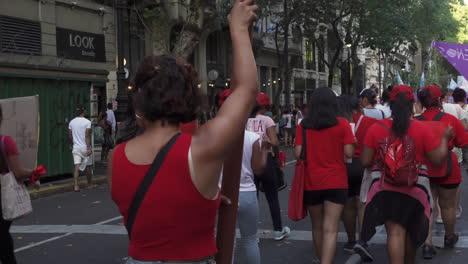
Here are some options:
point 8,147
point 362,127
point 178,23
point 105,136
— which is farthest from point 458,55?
point 178,23

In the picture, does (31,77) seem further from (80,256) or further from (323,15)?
(323,15)

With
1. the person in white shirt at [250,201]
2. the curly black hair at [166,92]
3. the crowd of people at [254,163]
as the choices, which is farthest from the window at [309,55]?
the curly black hair at [166,92]

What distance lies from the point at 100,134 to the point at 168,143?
1643 cm

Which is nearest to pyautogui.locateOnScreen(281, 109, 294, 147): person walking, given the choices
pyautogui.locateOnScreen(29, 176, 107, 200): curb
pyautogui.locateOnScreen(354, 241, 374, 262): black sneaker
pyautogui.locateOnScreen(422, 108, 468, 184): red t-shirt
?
pyautogui.locateOnScreen(29, 176, 107, 200): curb

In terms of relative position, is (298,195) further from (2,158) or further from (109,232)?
(109,232)

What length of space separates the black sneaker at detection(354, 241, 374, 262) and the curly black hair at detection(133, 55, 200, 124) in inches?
178

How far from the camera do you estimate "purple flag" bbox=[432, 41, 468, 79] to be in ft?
38.7

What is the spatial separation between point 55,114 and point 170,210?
44.1 feet

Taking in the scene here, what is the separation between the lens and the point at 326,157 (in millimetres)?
5770

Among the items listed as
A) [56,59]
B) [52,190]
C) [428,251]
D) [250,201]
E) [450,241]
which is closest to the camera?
[250,201]

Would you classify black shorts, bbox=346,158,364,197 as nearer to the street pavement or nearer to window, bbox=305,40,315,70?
the street pavement

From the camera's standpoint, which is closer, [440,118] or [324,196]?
[324,196]

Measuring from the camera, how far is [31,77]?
13844 millimetres

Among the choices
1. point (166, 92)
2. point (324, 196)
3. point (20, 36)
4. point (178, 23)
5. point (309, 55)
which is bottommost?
point (324, 196)
